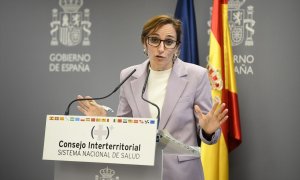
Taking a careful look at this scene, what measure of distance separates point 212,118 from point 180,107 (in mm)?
228

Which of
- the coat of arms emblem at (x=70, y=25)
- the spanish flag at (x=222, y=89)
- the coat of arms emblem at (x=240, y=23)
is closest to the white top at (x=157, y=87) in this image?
the spanish flag at (x=222, y=89)

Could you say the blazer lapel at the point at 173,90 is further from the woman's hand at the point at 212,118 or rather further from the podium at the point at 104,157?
the podium at the point at 104,157

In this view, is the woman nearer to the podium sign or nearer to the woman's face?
the woman's face

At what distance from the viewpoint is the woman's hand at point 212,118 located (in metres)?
2.13

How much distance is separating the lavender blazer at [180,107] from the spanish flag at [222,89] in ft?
5.65

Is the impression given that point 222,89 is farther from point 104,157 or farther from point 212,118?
point 104,157

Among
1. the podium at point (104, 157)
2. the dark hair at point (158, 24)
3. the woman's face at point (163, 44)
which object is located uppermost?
the dark hair at point (158, 24)

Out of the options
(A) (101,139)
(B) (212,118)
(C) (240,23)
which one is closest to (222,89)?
(C) (240,23)

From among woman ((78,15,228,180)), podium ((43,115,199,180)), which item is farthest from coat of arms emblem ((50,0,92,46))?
podium ((43,115,199,180))

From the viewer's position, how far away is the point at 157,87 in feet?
7.99

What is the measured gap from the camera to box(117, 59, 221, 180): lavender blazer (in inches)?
87.6

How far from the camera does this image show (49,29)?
504 cm

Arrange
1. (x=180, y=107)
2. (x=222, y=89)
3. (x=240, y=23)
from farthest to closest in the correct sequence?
(x=240, y=23)
(x=222, y=89)
(x=180, y=107)
